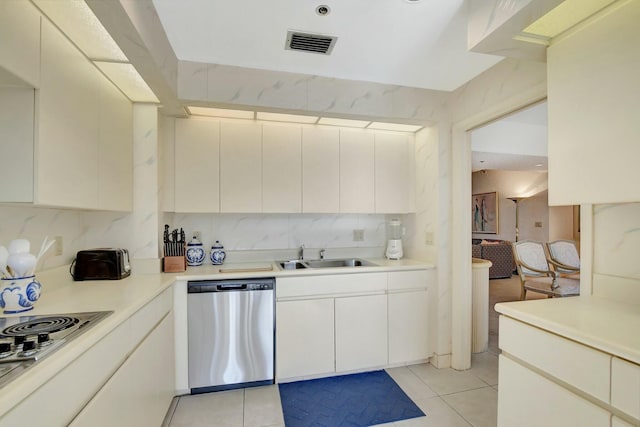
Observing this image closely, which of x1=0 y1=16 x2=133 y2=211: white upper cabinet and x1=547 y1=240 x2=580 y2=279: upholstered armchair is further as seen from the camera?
x1=547 y1=240 x2=580 y2=279: upholstered armchair

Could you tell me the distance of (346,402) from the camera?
213cm

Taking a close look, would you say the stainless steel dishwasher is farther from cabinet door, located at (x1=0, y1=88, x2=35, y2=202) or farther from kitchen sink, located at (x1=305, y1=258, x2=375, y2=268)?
cabinet door, located at (x1=0, y1=88, x2=35, y2=202)

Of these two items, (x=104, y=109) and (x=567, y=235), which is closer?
(x=104, y=109)

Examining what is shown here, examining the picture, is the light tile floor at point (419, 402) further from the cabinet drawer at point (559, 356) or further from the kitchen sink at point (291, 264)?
the kitchen sink at point (291, 264)

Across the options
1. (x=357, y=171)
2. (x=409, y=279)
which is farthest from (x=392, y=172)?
(x=409, y=279)

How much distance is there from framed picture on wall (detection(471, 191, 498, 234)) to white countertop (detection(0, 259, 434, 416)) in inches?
249

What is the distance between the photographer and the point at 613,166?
1220 mm

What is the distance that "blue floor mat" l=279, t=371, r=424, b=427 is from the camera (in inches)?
76.5

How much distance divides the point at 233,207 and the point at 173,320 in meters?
1.01

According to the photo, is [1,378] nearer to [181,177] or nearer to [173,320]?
[173,320]

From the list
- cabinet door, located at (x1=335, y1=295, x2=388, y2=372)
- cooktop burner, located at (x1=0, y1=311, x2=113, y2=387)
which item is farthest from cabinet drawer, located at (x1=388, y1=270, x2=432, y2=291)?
cooktop burner, located at (x1=0, y1=311, x2=113, y2=387)

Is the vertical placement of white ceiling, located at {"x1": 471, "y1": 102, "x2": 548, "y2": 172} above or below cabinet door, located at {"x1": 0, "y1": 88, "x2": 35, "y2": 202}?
above

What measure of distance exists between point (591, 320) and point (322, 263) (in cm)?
209

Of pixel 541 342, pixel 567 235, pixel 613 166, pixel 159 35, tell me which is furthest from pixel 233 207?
pixel 567 235
